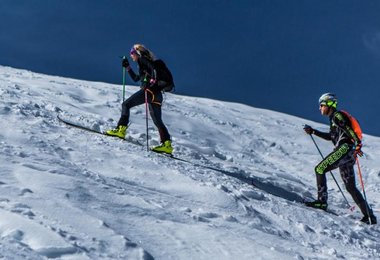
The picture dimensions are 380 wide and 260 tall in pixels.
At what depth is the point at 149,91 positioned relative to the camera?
33.4 feet

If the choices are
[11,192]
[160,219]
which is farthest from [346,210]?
[11,192]

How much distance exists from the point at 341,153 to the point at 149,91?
376 cm

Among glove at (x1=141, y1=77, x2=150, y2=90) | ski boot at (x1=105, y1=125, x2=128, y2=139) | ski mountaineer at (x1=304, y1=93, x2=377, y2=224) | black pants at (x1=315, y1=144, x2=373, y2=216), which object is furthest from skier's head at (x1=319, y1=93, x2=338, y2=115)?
ski boot at (x1=105, y1=125, x2=128, y2=139)

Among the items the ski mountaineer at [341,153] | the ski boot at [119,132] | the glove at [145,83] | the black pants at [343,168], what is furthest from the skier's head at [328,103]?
the ski boot at [119,132]

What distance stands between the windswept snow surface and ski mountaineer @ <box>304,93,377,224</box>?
471 mm

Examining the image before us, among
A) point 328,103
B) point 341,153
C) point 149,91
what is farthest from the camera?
point 149,91

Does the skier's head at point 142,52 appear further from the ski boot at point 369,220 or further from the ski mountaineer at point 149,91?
the ski boot at point 369,220

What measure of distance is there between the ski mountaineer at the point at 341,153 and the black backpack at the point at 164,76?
110 inches

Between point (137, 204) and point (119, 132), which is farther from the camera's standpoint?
point (119, 132)

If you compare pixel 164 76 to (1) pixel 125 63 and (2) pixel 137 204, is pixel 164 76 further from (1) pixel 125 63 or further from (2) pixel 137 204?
(2) pixel 137 204

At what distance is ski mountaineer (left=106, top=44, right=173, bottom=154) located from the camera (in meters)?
10.00

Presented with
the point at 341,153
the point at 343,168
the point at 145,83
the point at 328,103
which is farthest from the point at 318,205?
the point at 145,83

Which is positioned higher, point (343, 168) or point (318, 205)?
point (343, 168)

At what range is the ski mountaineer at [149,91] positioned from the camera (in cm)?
1000
